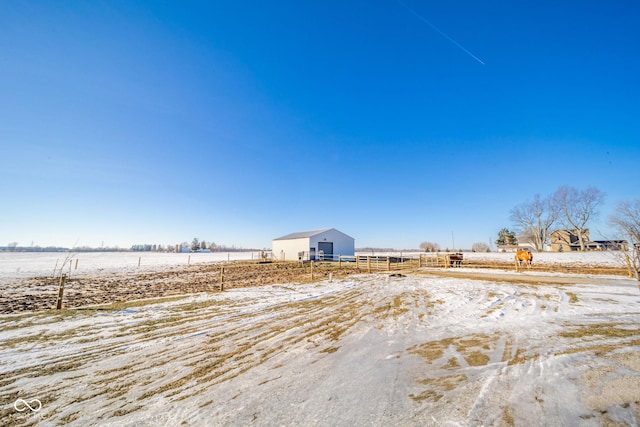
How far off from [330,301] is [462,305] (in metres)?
4.82

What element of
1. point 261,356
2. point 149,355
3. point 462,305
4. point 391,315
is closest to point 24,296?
point 149,355

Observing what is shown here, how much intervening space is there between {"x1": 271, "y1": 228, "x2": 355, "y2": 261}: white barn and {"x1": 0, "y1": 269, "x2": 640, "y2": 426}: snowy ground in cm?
2717

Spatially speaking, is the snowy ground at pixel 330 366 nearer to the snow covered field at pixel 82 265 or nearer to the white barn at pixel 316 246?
the snow covered field at pixel 82 265

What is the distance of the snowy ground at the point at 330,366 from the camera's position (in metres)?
3.03

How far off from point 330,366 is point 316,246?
1239 inches

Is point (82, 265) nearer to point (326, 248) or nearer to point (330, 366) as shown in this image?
point (326, 248)

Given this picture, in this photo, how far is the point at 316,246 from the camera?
3572 centimetres

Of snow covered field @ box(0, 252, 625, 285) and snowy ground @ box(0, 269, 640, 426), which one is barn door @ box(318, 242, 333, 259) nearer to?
snow covered field @ box(0, 252, 625, 285)

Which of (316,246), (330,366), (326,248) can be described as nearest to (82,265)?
(316,246)

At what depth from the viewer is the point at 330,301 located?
9.87 metres

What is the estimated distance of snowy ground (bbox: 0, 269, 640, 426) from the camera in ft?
9.95

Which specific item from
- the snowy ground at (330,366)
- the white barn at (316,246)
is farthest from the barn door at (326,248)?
the snowy ground at (330,366)

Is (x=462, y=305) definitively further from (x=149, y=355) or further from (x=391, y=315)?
(x=149, y=355)

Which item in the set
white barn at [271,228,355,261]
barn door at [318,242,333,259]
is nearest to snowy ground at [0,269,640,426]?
white barn at [271,228,355,261]
